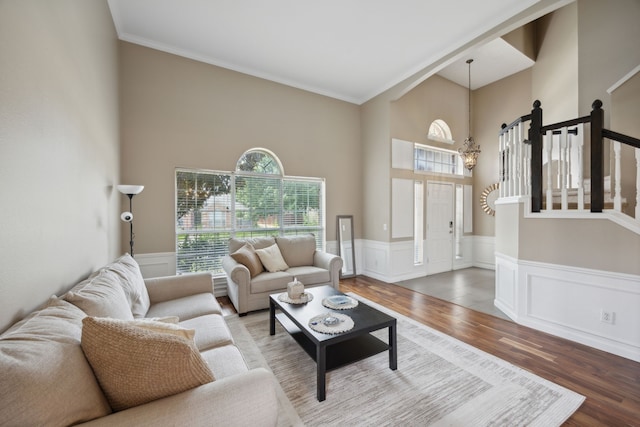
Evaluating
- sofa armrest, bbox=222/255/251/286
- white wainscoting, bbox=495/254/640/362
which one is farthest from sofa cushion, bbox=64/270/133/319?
white wainscoting, bbox=495/254/640/362

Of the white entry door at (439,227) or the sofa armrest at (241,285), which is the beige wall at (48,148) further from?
the white entry door at (439,227)

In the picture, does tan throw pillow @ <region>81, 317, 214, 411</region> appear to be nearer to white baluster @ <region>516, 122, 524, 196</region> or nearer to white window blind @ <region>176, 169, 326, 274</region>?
white window blind @ <region>176, 169, 326, 274</region>

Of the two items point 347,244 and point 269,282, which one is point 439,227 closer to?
point 347,244

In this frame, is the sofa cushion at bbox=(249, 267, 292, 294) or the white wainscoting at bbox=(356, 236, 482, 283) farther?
the white wainscoting at bbox=(356, 236, 482, 283)

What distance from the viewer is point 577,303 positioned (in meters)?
2.66

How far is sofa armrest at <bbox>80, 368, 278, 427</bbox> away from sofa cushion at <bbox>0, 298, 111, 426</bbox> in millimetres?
95

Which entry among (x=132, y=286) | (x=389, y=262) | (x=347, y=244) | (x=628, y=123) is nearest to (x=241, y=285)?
(x=132, y=286)

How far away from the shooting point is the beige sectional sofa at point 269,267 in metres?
3.28

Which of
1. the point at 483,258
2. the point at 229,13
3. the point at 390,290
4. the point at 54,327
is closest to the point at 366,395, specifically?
the point at 54,327

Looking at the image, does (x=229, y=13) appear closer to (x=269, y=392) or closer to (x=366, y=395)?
(x=269, y=392)

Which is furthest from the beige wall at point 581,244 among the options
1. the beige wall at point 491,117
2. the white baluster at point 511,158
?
the beige wall at point 491,117

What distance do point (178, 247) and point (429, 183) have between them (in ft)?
15.9

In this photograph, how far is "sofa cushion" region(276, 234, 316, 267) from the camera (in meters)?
4.13

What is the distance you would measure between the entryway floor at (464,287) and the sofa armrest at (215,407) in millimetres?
3308
